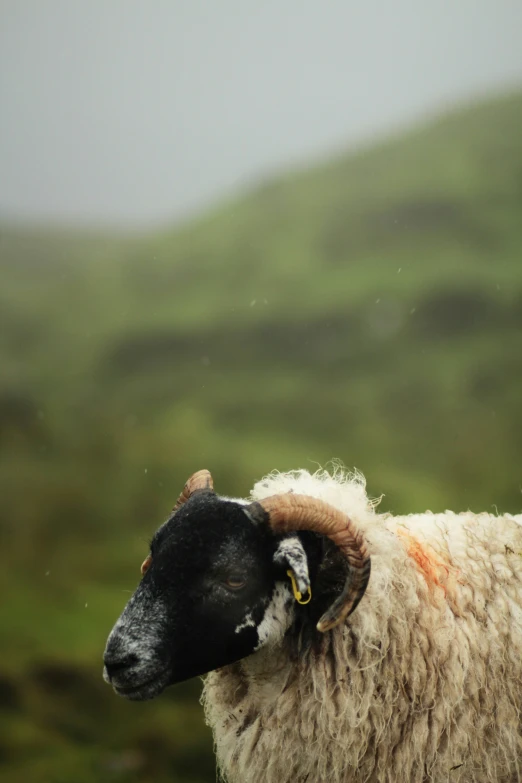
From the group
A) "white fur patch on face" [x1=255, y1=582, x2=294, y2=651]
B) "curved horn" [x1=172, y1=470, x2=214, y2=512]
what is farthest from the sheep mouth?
"curved horn" [x1=172, y1=470, x2=214, y2=512]

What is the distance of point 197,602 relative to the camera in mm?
3682

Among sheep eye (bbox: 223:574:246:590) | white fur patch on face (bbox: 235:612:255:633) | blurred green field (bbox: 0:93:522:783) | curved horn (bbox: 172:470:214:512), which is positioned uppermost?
blurred green field (bbox: 0:93:522:783)

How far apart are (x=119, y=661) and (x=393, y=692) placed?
1583 millimetres

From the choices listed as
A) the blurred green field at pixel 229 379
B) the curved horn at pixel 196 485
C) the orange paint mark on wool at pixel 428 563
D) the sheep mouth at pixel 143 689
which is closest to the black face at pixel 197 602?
the sheep mouth at pixel 143 689

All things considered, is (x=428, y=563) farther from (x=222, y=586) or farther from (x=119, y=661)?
(x=119, y=661)

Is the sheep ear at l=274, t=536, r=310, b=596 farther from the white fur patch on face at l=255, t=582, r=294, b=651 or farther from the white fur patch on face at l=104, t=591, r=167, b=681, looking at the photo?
the white fur patch on face at l=104, t=591, r=167, b=681

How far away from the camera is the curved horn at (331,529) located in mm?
3715

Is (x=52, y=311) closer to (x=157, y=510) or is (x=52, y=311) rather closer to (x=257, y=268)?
(x=257, y=268)

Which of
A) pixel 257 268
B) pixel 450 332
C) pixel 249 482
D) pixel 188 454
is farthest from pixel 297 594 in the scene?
pixel 257 268

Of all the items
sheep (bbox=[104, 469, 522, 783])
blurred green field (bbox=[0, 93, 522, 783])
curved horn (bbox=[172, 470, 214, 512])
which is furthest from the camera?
blurred green field (bbox=[0, 93, 522, 783])

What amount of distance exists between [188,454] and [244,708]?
11.6 metres

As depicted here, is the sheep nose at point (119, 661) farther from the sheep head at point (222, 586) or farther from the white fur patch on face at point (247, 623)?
the white fur patch on face at point (247, 623)

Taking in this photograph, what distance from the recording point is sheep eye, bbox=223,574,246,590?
3723 millimetres

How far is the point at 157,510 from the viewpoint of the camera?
46.1ft
